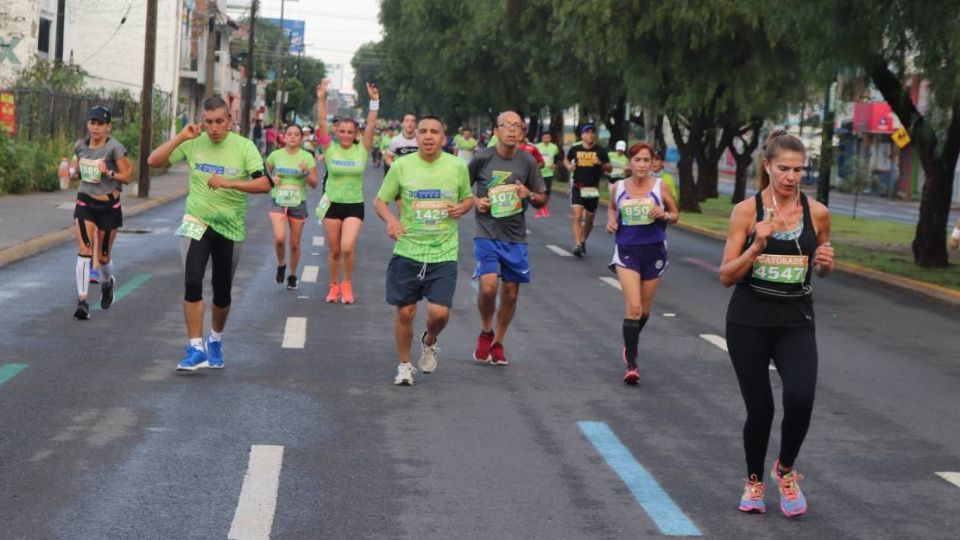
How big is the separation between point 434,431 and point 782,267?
8.77ft

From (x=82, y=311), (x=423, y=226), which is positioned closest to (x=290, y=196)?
(x=82, y=311)

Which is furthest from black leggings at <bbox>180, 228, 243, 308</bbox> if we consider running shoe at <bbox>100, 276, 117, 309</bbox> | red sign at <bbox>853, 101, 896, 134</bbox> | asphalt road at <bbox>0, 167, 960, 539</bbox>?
red sign at <bbox>853, 101, 896, 134</bbox>

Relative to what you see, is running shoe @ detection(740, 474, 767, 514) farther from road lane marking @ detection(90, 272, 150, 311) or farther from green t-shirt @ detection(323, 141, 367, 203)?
green t-shirt @ detection(323, 141, 367, 203)

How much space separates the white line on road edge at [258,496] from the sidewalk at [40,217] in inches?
433

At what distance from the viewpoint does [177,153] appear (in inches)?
413

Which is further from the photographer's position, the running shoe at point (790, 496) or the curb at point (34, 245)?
the curb at point (34, 245)

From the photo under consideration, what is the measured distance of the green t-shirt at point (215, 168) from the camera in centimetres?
1041

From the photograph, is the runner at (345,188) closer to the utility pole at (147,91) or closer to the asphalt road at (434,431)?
the asphalt road at (434,431)

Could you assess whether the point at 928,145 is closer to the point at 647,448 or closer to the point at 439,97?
the point at 647,448

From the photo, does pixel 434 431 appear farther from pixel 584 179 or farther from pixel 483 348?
pixel 584 179

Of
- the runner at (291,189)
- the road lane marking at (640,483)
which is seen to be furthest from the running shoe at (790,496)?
the runner at (291,189)

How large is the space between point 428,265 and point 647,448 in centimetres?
249

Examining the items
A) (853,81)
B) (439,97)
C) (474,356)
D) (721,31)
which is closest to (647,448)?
(474,356)

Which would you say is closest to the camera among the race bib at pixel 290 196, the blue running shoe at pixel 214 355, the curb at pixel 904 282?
the blue running shoe at pixel 214 355
